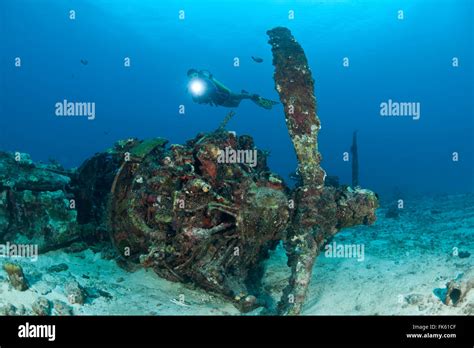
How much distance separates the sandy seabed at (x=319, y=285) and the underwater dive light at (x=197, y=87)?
503 cm

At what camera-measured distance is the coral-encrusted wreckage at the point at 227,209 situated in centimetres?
577

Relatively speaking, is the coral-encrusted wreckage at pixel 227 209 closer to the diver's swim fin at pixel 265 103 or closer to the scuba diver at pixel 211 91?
the diver's swim fin at pixel 265 103

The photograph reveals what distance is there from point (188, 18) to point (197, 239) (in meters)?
67.3

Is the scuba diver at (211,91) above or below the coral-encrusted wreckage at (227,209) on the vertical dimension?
above

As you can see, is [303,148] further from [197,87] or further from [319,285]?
[197,87]

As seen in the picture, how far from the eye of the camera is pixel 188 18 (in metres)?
65.9

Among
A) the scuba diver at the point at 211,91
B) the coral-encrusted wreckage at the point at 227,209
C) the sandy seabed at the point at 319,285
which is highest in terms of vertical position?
the scuba diver at the point at 211,91

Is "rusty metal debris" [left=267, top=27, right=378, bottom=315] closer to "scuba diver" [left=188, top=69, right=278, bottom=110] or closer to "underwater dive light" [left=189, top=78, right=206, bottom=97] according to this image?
"scuba diver" [left=188, top=69, right=278, bottom=110]

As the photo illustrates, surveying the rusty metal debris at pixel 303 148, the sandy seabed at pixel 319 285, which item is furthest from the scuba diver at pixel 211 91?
the sandy seabed at pixel 319 285

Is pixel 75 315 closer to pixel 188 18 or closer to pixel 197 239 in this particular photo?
pixel 197 239

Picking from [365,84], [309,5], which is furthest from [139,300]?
[365,84]

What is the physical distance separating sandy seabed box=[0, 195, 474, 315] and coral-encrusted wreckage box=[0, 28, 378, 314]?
0.31 m

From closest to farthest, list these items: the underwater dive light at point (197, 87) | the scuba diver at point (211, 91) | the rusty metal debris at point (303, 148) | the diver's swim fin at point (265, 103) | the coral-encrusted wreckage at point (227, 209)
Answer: the coral-encrusted wreckage at point (227, 209)
the rusty metal debris at point (303, 148)
the diver's swim fin at point (265, 103)
the scuba diver at point (211, 91)
the underwater dive light at point (197, 87)

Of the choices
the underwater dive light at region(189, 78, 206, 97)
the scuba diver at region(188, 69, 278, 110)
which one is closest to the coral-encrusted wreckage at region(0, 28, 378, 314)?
the scuba diver at region(188, 69, 278, 110)
